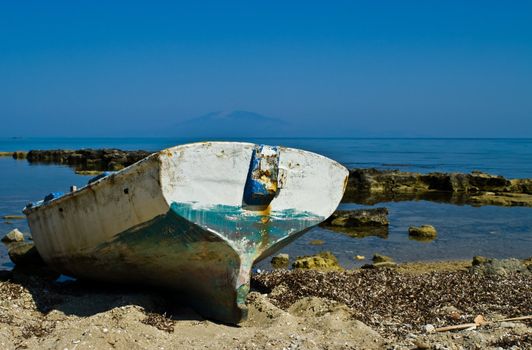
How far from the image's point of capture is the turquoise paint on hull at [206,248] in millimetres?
6059

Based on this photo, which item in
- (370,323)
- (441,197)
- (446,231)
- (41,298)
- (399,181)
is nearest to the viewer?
(370,323)

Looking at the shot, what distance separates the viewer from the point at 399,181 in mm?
29984

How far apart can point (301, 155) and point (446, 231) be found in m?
11.4

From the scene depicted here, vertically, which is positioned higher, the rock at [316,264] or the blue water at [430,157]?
the rock at [316,264]

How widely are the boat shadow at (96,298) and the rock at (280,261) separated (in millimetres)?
4326

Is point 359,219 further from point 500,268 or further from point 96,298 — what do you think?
point 96,298

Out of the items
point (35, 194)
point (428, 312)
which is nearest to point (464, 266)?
point (428, 312)

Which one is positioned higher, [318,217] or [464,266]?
[318,217]

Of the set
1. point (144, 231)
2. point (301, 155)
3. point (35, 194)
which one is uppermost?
point (301, 155)

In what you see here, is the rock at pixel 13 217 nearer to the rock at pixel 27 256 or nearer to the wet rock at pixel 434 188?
the rock at pixel 27 256

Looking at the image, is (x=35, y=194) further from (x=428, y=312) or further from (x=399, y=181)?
(x=428, y=312)

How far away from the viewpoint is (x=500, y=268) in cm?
952

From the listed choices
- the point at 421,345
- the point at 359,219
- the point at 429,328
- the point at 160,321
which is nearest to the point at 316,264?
the point at 429,328

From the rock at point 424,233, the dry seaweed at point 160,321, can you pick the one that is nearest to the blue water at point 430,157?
the rock at point 424,233
